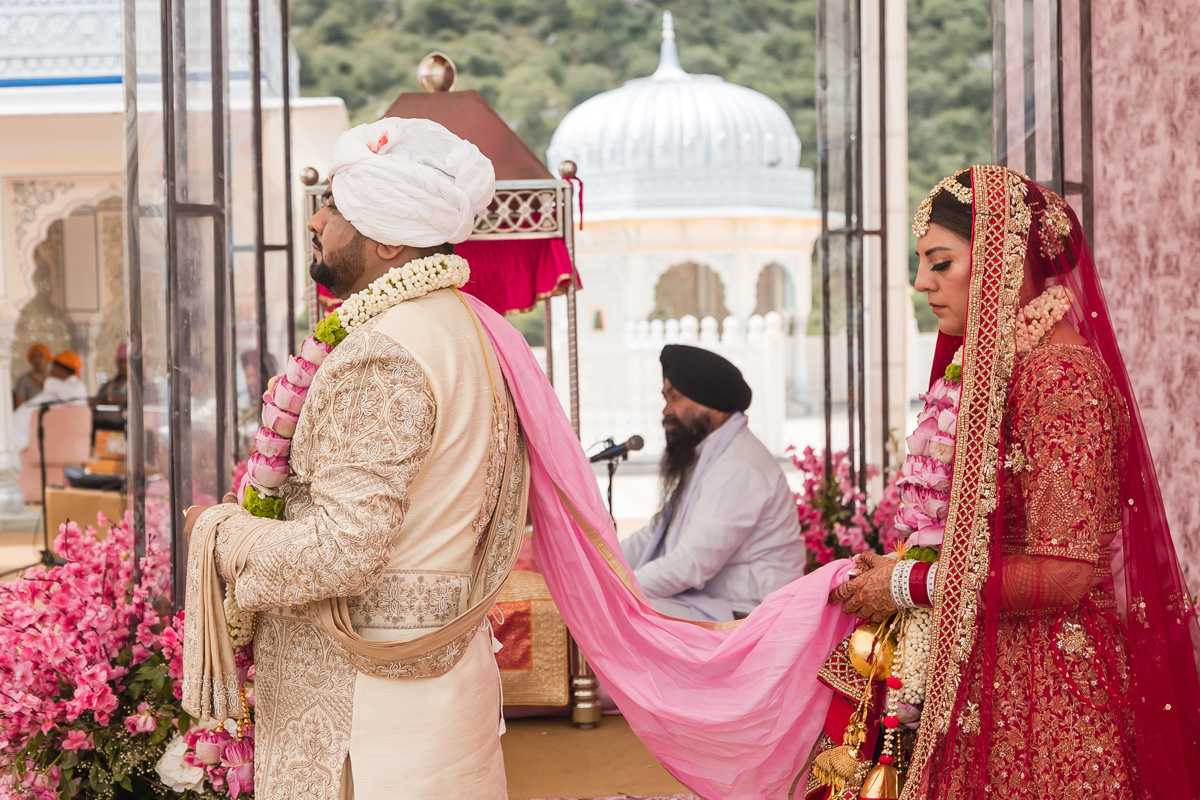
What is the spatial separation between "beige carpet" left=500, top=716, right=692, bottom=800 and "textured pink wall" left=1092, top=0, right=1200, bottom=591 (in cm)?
167

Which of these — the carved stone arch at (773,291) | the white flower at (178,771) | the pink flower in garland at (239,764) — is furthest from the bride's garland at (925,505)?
the carved stone arch at (773,291)

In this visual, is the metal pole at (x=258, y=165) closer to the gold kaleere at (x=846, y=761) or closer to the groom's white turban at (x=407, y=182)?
the groom's white turban at (x=407, y=182)

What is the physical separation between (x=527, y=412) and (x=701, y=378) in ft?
7.08

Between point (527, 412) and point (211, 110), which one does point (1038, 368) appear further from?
point (211, 110)

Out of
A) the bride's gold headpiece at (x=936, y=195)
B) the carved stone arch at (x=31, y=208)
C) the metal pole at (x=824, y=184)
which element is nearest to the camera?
the bride's gold headpiece at (x=936, y=195)

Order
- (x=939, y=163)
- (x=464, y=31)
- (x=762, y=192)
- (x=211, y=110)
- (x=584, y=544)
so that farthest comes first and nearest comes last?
(x=464, y=31)
(x=939, y=163)
(x=762, y=192)
(x=211, y=110)
(x=584, y=544)

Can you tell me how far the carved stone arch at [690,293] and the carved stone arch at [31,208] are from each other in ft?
37.9

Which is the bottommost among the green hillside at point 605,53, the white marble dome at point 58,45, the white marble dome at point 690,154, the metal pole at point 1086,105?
the metal pole at point 1086,105

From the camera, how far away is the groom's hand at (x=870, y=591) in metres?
1.95

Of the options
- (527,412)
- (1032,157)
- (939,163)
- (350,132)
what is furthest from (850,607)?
(939,163)

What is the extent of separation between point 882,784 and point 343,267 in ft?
4.10

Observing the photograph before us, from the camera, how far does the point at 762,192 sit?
46.6 ft

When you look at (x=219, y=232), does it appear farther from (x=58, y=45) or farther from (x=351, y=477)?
(x=58, y=45)

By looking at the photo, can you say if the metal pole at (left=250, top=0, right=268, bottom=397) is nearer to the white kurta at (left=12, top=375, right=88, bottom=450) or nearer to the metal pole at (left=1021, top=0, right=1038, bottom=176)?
the metal pole at (left=1021, top=0, right=1038, bottom=176)
